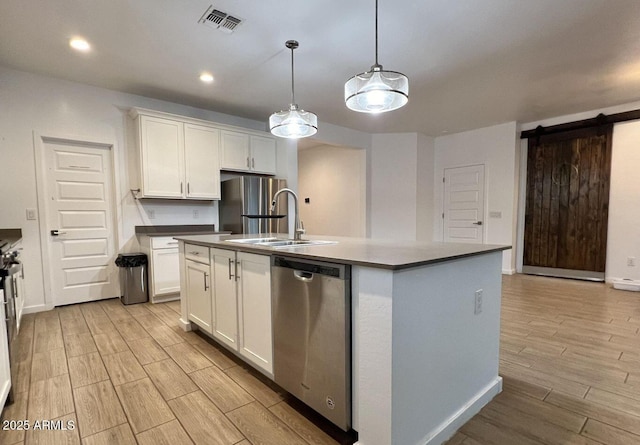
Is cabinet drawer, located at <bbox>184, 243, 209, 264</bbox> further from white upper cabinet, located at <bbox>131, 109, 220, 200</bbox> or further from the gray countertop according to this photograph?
white upper cabinet, located at <bbox>131, 109, 220, 200</bbox>

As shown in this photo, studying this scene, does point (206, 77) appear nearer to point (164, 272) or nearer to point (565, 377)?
point (164, 272)

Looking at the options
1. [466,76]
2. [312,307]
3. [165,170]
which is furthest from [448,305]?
[165,170]

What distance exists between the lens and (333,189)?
22.7 ft

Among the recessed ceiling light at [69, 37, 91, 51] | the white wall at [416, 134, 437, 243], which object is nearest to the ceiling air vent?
the recessed ceiling light at [69, 37, 91, 51]

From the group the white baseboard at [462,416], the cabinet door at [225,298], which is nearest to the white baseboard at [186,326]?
the cabinet door at [225,298]

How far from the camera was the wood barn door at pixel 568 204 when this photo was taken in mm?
4711

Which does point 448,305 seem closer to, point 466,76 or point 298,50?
point 298,50

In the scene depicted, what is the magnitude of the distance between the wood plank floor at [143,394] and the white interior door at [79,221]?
924 millimetres

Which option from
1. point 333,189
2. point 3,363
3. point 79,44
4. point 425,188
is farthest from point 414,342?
point 333,189

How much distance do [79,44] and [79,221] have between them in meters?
1.98

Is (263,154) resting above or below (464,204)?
above

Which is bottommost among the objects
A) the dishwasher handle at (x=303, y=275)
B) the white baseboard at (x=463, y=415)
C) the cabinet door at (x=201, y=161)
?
the white baseboard at (x=463, y=415)

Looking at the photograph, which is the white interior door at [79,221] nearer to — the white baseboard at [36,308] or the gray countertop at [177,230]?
the white baseboard at [36,308]

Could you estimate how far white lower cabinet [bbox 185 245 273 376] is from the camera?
1.84 m
